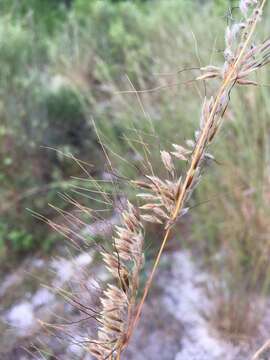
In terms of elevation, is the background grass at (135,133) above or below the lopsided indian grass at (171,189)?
below

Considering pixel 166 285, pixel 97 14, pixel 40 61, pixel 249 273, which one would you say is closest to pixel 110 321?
pixel 249 273

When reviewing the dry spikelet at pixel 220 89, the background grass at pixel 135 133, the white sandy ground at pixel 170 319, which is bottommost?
the white sandy ground at pixel 170 319

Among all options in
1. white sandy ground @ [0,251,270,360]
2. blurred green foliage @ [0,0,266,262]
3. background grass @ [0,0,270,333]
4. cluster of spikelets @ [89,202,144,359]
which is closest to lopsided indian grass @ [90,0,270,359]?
→ cluster of spikelets @ [89,202,144,359]

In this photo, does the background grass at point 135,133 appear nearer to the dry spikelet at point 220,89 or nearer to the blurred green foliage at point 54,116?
the blurred green foliage at point 54,116

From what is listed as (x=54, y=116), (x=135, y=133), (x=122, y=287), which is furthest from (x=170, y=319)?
(x=54, y=116)

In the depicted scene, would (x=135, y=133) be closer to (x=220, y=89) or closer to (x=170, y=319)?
(x=220, y=89)

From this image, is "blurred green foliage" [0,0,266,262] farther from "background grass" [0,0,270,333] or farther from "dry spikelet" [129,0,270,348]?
"dry spikelet" [129,0,270,348]

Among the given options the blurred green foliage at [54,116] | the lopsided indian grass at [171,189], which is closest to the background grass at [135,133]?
the blurred green foliage at [54,116]

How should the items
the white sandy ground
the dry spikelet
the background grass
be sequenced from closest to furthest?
the dry spikelet
the white sandy ground
the background grass
